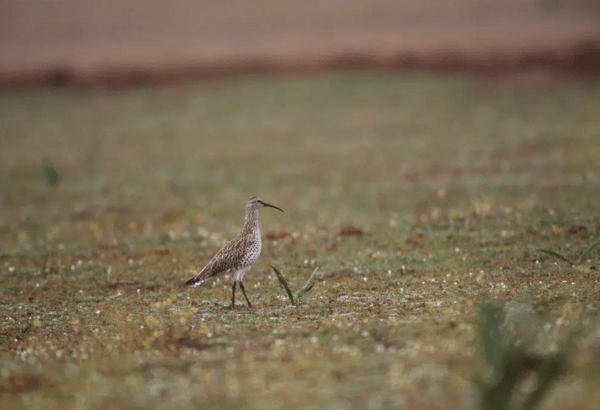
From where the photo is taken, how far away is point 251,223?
57.2ft

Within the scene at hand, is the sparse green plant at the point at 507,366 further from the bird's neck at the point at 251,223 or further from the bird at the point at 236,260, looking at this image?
the bird's neck at the point at 251,223

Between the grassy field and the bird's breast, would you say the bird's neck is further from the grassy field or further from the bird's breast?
the grassy field

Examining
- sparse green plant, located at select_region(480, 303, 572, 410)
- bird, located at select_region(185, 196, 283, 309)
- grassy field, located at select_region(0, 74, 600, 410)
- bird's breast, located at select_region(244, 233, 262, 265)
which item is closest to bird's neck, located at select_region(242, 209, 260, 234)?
bird, located at select_region(185, 196, 283, 309)

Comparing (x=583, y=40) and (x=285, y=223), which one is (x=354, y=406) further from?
(x=583, y=40)

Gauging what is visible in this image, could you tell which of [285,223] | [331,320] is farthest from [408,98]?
[331,320]

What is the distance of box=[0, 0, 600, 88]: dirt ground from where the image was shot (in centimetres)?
6128

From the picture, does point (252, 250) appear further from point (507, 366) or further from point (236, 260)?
point (507, 366)

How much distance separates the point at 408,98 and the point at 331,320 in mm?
43158

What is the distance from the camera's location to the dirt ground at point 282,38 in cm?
6128

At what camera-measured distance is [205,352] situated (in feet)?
43.3

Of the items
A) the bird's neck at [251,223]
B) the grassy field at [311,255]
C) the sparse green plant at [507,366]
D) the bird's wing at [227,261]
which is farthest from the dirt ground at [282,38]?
the sparse green plant at [507,366]

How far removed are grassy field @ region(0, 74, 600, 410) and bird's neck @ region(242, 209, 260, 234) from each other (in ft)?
5.05

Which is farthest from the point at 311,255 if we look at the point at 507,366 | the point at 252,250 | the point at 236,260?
the point at 507,366

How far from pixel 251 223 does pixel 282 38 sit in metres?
52.7
